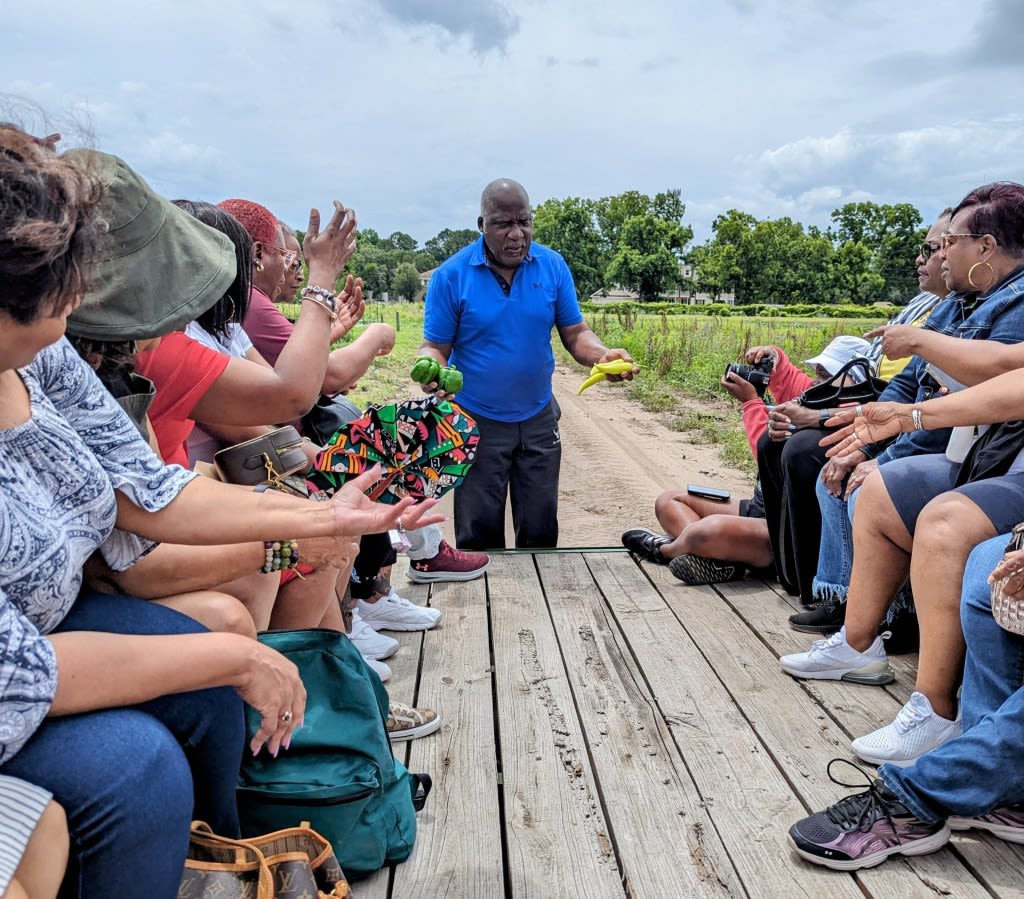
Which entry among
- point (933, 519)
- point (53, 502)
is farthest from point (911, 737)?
point (53, 502)

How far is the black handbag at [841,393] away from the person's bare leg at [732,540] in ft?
1.92

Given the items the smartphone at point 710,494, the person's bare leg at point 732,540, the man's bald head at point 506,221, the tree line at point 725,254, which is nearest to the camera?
the person's bare leg at point 732,540

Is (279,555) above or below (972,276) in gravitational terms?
below

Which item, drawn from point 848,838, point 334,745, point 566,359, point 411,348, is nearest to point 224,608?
point 334,745

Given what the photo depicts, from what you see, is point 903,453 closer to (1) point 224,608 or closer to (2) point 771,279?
(1) point 224,608

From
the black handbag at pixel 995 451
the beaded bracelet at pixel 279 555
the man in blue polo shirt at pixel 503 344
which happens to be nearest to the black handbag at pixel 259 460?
the beaded bracelet at pixel 279 555

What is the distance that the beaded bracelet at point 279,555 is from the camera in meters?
1.83

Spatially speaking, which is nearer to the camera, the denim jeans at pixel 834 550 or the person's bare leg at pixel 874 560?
the person's bare leg at pixel 874 560

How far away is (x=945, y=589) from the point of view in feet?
7.48

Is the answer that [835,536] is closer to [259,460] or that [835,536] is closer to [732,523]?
[732,523]

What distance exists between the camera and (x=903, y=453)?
9.78 feet

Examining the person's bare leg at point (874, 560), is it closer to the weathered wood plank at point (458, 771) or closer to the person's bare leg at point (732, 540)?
the person's bare leg at point (732, 540)

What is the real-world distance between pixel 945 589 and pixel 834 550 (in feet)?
3.02

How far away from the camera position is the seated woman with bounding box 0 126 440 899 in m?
1.19
